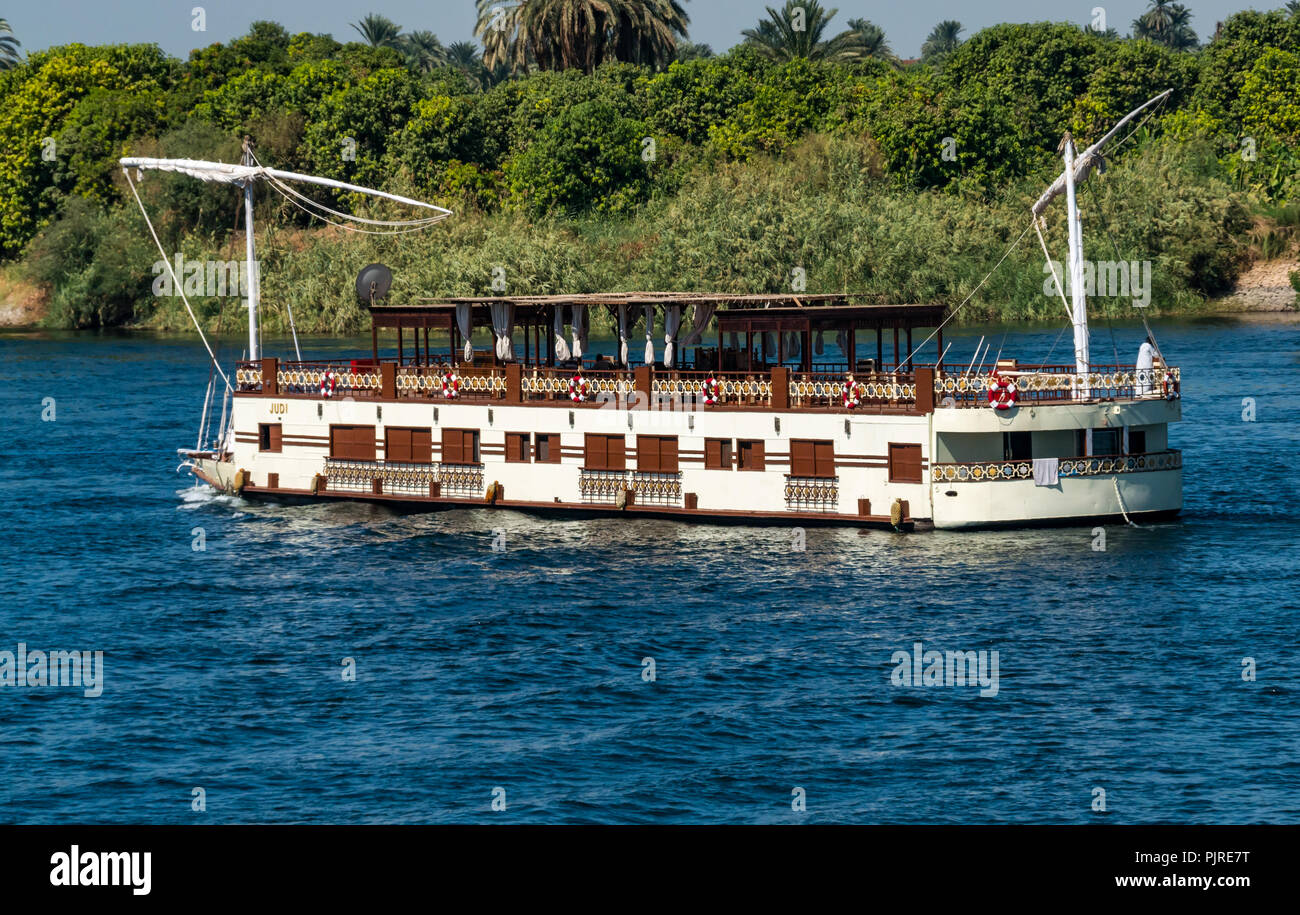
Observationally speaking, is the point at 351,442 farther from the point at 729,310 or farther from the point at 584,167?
the point at 584,167

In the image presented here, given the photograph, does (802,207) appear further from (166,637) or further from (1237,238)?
(166,637)

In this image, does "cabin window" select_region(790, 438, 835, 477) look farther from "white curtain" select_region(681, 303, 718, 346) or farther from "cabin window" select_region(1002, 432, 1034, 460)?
"white curtain" select_region(681, 303, 718, 346)

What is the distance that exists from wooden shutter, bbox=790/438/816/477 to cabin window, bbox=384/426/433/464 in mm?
13216

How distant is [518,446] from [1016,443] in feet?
53.7

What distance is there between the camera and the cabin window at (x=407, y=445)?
58094mm

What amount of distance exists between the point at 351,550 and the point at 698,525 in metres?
10.9

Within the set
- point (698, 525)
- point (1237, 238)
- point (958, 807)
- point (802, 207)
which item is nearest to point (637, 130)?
point (802, 207)

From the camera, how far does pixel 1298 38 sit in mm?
151375

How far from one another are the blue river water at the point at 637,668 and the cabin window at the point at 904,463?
181 cm

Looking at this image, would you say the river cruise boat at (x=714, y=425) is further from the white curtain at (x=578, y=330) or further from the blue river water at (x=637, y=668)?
the blue river water at (x=637, y=668)

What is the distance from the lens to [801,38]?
162 metres

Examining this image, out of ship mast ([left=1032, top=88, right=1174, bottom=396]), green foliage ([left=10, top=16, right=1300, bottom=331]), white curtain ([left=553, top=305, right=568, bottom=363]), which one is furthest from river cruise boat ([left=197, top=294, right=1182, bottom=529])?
green foliage ([left=10, top=16, right=1300, bottom=331])

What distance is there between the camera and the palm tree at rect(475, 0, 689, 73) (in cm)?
Answer: 15638

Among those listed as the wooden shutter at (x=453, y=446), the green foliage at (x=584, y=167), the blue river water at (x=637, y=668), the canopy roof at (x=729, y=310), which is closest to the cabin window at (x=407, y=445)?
the wooden shutter at (x=453, y=446)
